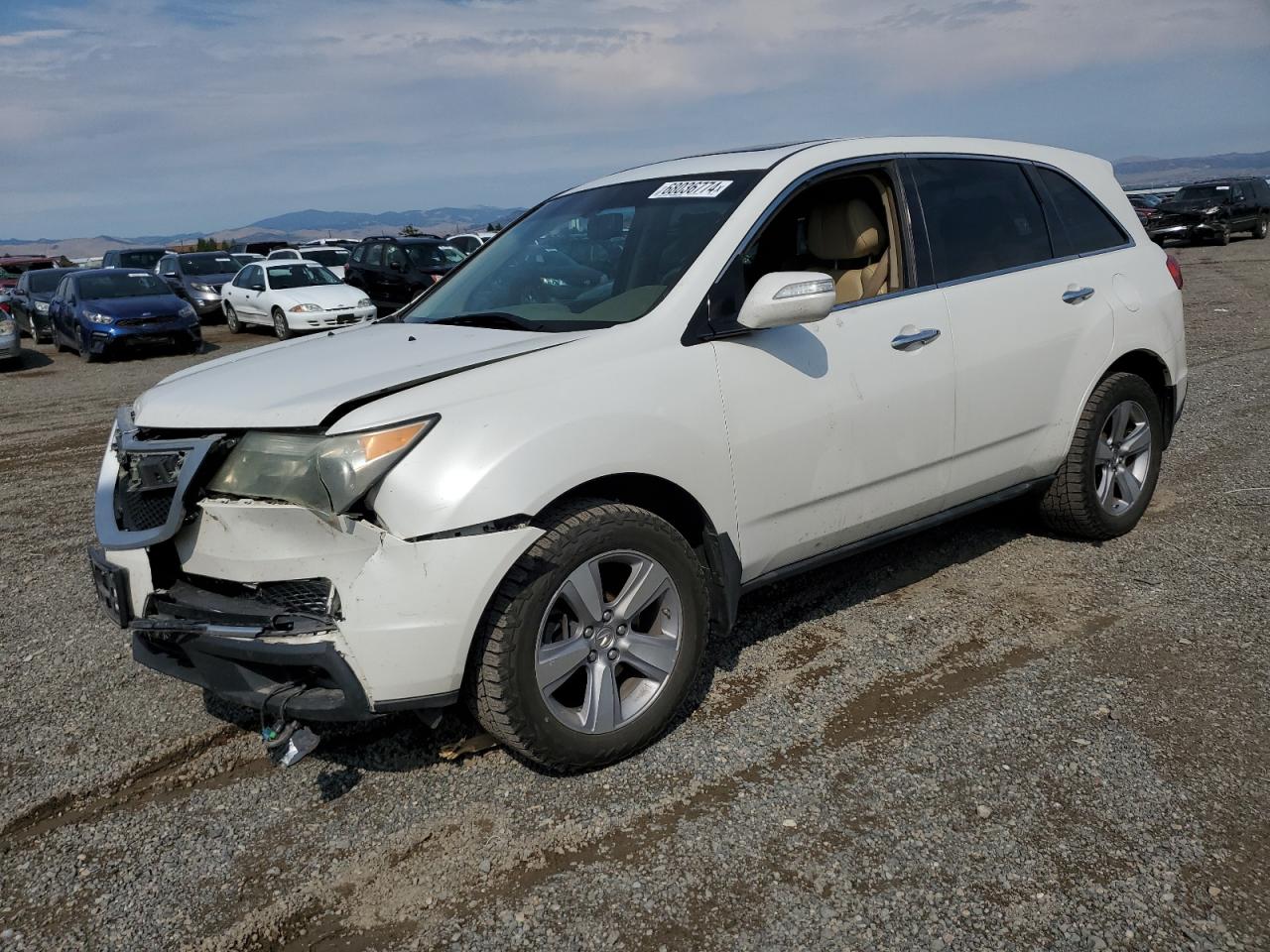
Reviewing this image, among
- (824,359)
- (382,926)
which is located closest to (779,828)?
(382,926)

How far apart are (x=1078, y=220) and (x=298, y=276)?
17.5m

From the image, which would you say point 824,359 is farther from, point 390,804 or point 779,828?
point 390,804

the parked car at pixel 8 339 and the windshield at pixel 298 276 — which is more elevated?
the windshield at pixel 298 276

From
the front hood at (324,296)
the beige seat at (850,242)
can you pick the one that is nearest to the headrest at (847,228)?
the beige seat at (850,242)

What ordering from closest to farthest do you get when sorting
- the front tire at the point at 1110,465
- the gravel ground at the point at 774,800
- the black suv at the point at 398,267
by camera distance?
the gravel ground at the point at 774,800, the front tire at the point at 1110,465, the black suv at the point at 398,267

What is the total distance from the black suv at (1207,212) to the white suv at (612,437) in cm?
2696

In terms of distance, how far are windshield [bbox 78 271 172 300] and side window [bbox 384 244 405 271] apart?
4.20 metres

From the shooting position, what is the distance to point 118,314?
1673 cm

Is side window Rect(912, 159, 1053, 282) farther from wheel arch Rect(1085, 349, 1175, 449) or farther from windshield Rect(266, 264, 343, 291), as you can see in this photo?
windshield Rect(266, 264, 343, 291)

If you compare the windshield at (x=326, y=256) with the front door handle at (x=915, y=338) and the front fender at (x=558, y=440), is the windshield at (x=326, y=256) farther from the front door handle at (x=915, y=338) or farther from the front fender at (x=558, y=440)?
the front fender at (x=558, y=440)

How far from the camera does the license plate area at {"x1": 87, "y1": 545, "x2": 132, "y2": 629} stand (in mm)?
3129

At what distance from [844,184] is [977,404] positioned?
1.03 meters

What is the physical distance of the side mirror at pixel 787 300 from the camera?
3.27 m

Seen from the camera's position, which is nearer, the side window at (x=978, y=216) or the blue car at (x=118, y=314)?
the side window at (x=978, y=216)
